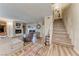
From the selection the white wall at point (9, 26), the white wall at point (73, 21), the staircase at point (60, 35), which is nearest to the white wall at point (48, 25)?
the staircase at point (60, 35)

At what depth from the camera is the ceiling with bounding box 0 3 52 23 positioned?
150 centimetres

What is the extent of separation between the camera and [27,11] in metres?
1.55

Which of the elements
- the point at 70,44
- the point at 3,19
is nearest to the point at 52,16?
the point at 70,44

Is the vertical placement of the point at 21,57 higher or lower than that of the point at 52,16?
lower

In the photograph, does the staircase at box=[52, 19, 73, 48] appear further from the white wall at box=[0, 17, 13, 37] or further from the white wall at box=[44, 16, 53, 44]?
the white wall at box=[0, 17, 13, 37]

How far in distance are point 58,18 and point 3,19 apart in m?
0.81

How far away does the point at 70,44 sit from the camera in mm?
1516

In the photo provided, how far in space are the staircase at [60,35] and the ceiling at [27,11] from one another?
21 cm

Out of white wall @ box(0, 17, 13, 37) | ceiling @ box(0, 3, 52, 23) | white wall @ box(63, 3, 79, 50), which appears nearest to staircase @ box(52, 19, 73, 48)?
white wall @ box(63, 3, 79, 50)

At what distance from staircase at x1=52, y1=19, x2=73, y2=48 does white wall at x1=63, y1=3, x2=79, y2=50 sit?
0.06 metres

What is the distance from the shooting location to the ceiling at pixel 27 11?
59.1 inches

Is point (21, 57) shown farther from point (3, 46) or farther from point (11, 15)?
point (11, 15)

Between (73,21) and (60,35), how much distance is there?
28cm

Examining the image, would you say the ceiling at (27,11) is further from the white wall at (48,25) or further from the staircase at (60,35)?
the staircase at (60,35)
